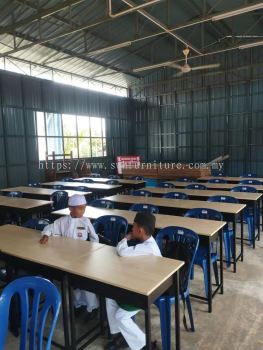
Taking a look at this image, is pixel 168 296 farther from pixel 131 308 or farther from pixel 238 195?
pixel 238 195

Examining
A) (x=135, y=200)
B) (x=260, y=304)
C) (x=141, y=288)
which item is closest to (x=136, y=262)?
(x=141, y=288)

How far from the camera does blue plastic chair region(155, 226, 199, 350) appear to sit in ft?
7.70

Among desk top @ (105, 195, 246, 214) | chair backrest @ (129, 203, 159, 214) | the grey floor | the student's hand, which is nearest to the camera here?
the grey floor

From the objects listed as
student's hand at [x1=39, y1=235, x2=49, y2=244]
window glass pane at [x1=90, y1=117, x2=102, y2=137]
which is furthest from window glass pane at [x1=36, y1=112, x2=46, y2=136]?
student's hand at [x1=39, y1=235, x2=49, y2=244]

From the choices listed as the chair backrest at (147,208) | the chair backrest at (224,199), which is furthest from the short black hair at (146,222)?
the chair backrest at (224,199)

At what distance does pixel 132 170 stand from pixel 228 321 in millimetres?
9516

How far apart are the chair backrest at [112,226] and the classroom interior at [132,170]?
0.07 feet

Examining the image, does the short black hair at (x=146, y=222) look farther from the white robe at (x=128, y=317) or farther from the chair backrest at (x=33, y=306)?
the chair backrest at (x=33, y=306)

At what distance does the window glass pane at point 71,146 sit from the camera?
12.1m

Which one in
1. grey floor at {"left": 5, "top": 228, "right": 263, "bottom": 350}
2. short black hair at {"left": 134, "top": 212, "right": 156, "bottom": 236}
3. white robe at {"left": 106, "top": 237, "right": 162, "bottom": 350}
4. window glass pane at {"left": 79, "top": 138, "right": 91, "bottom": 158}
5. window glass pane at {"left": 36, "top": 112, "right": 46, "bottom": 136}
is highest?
window glass pane at {"left": 36, "top": 112, "right": 46, "bottom": 136}

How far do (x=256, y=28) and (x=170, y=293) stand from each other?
12.0 meters

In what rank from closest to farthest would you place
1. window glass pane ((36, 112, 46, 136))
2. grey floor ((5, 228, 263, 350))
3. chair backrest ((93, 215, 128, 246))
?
grey floor ((5, 228, 263, 350))
chair backrest ((93, 215, 128, 246))
window glass pane ((36, 112, 46, 136))

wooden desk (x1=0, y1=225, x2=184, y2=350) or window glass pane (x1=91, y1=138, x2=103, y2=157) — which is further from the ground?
window glass pane (x1=91, y1=138, x2=103, y2=157)

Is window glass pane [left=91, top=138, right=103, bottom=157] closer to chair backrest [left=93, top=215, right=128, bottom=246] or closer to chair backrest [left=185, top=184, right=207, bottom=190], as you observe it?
chair backrest [left=185, top=184, right=207, bottom=190]
